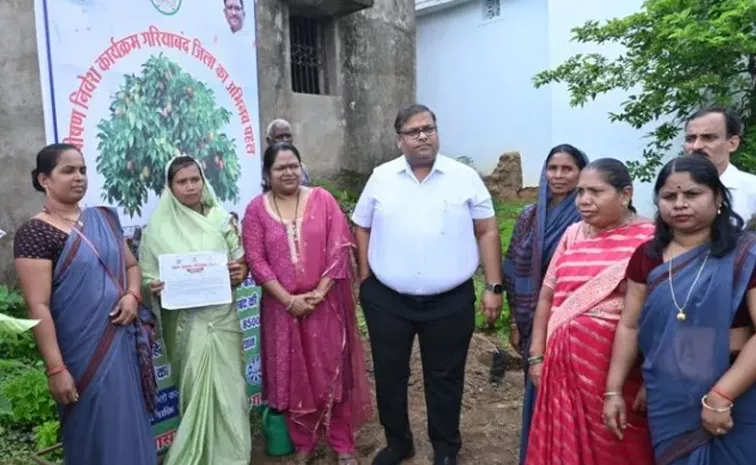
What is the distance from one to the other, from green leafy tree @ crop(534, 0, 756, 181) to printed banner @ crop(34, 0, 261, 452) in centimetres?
353

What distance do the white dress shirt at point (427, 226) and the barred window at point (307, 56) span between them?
492cm

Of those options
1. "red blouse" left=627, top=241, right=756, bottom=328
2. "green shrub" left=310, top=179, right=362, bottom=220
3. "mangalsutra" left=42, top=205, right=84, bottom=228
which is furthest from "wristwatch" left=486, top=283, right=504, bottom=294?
"green shrub" left=310, top=179, right=362, bottom=220

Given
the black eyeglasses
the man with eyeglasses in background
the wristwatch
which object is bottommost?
the wristwatch

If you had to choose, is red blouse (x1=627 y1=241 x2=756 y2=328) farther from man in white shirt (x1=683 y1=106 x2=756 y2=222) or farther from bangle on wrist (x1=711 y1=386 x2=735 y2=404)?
man in white shirt (x1=683 y1=106 x2=756 y2=222)

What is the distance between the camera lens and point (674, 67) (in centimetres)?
577

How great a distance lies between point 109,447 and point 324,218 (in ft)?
4.68

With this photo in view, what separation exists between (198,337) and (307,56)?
5.40m

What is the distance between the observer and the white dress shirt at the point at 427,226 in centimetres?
293

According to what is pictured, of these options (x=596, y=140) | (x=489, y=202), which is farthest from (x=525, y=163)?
(x=489, y=202)

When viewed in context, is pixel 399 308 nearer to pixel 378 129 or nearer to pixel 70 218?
pixel 70 218

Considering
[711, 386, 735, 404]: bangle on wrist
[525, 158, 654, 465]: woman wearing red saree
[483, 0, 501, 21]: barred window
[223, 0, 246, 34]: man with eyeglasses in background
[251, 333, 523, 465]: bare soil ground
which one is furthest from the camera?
[483, 0, 501, 21]: barred window

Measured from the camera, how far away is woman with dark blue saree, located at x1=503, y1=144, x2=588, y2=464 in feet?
8.91

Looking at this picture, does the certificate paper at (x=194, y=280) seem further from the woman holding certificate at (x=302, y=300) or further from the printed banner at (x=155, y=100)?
the printed banner at (x=155, y=100)

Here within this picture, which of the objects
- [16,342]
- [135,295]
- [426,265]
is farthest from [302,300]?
[16,342]
